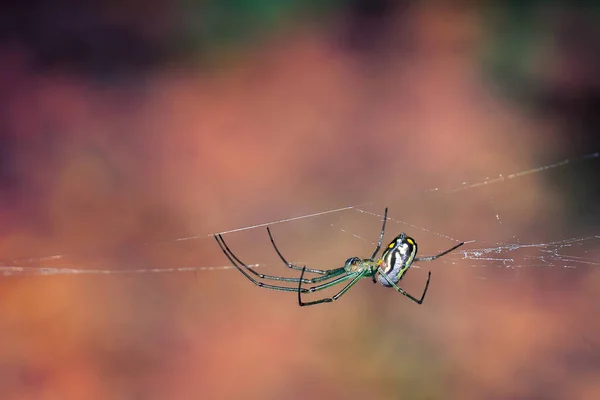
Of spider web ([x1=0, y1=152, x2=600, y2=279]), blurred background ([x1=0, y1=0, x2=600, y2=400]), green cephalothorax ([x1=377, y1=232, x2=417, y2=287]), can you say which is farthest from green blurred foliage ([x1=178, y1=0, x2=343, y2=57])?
green cephalothorax ([x1=377, y1=232, x2=417, y2=287])

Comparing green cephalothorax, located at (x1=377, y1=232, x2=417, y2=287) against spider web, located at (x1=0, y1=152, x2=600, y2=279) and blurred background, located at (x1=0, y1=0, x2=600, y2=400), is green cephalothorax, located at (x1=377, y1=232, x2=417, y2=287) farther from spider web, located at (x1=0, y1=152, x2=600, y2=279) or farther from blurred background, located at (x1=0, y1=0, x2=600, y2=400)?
blurred background, located at (x1=0, y1=0, x2=600, y2=400)

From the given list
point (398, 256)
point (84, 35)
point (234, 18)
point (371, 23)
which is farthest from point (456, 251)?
point (84, 35)

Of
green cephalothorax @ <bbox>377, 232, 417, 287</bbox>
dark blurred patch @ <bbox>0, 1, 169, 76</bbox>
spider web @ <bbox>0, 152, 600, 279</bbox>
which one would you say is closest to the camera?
green cephalothorax @ <bbox>377, 232, 417, 287</bbox>

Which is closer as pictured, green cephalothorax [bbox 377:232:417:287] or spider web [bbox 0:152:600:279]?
green cephalothorax [bbox 377:232:417:287]

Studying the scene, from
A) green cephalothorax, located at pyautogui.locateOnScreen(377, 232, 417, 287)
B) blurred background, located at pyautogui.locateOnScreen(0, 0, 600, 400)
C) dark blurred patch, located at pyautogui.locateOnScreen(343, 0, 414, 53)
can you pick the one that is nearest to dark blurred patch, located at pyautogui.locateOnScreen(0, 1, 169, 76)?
blurred background, located at pyautogui.locateOnScreen(0, 0, 600, 400)

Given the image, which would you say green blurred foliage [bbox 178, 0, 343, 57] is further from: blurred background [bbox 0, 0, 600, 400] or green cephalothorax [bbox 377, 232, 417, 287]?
green cephalothorax [bbox 377, 232, 417, 287]

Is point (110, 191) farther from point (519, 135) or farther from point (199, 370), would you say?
point (519, 135)

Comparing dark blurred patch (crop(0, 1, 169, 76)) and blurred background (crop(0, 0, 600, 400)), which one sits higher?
dark blurred patch (crop(0, 1, 169, 76))

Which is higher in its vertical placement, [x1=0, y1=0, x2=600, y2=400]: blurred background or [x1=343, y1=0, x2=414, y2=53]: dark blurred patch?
[x1=343, y1=0, x2=414, y2=53]: dark blurred patch

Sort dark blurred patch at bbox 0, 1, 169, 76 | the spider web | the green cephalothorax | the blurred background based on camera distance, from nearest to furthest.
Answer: the green cephalothorax, the spider web, the blurred background, dark blurred patch at bbox 0, 1, 169, 76
